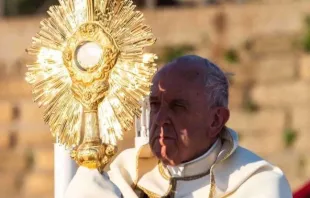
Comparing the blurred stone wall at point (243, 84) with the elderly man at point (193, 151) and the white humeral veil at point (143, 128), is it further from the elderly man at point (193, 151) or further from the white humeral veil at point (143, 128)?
the elderly man at point (193, 151)

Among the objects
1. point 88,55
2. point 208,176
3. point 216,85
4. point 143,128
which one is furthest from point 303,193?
point 88,55

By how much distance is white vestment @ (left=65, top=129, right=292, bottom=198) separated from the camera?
4.98 metres

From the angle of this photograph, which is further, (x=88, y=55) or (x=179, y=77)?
(x=179, y=77)

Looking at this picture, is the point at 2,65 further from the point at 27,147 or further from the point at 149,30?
the point at 149,30

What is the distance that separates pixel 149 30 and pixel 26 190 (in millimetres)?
8261

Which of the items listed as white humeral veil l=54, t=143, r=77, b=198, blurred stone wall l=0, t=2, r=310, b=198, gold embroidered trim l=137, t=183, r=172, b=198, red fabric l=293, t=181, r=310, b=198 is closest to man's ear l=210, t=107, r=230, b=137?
gold embroidered trim l=137, t=183, r=172, b=198

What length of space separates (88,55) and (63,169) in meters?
0.53

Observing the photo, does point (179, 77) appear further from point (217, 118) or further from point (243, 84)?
point (243, 84)

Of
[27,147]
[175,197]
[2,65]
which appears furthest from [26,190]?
[175,197]

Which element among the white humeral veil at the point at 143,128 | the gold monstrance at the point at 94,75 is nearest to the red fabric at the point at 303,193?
→ the white humeral veil at the point at 143,128

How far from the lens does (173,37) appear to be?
1284cm

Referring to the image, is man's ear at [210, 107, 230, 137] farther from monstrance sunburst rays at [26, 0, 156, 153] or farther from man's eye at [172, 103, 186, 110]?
monstrance sunburst rays at [26, 0, 156, 153]

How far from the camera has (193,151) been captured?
4992 mm

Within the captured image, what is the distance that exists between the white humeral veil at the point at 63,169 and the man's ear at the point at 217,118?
46 centimetres
